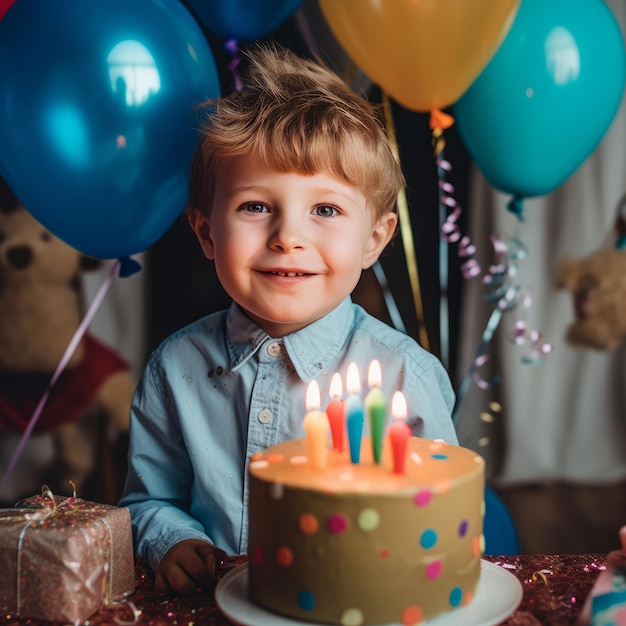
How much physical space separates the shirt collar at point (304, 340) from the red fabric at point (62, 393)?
1.62m

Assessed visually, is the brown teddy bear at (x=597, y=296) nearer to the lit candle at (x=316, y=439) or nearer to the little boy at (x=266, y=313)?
the little boy at (x=266, y=313)

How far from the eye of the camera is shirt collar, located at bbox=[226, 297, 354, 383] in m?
1.11

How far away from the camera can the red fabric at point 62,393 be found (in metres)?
2.64

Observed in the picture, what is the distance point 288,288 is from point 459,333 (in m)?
2.24

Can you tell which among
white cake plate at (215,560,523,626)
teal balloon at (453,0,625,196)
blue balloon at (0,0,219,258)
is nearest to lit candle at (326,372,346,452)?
white cake plate at (215,560,523,626)

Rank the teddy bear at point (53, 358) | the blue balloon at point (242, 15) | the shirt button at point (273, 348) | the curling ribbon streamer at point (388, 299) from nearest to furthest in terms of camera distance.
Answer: the shirt button at point (273, 348)
the blue balloon at point (242, 15)
the teddy bear at point (53, 358)
the curling ribbon streamer at point (388, 299)

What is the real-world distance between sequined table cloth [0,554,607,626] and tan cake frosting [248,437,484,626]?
0.08 m

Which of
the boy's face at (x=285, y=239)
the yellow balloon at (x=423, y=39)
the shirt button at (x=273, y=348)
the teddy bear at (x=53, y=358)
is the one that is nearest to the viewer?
the boy's face at (x=285, y=239)

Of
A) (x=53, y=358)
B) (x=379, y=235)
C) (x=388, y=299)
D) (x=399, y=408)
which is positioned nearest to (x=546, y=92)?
(x=379, y=235)

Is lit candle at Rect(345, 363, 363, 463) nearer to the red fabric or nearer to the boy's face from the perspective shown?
the boy's face

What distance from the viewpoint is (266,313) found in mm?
1048

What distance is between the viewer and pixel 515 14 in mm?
1384

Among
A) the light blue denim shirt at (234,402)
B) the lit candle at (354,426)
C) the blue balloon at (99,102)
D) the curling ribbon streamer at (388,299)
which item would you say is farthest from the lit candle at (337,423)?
the curling ribbon streamer at (388,299)

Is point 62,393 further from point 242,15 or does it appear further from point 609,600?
point 609,600
